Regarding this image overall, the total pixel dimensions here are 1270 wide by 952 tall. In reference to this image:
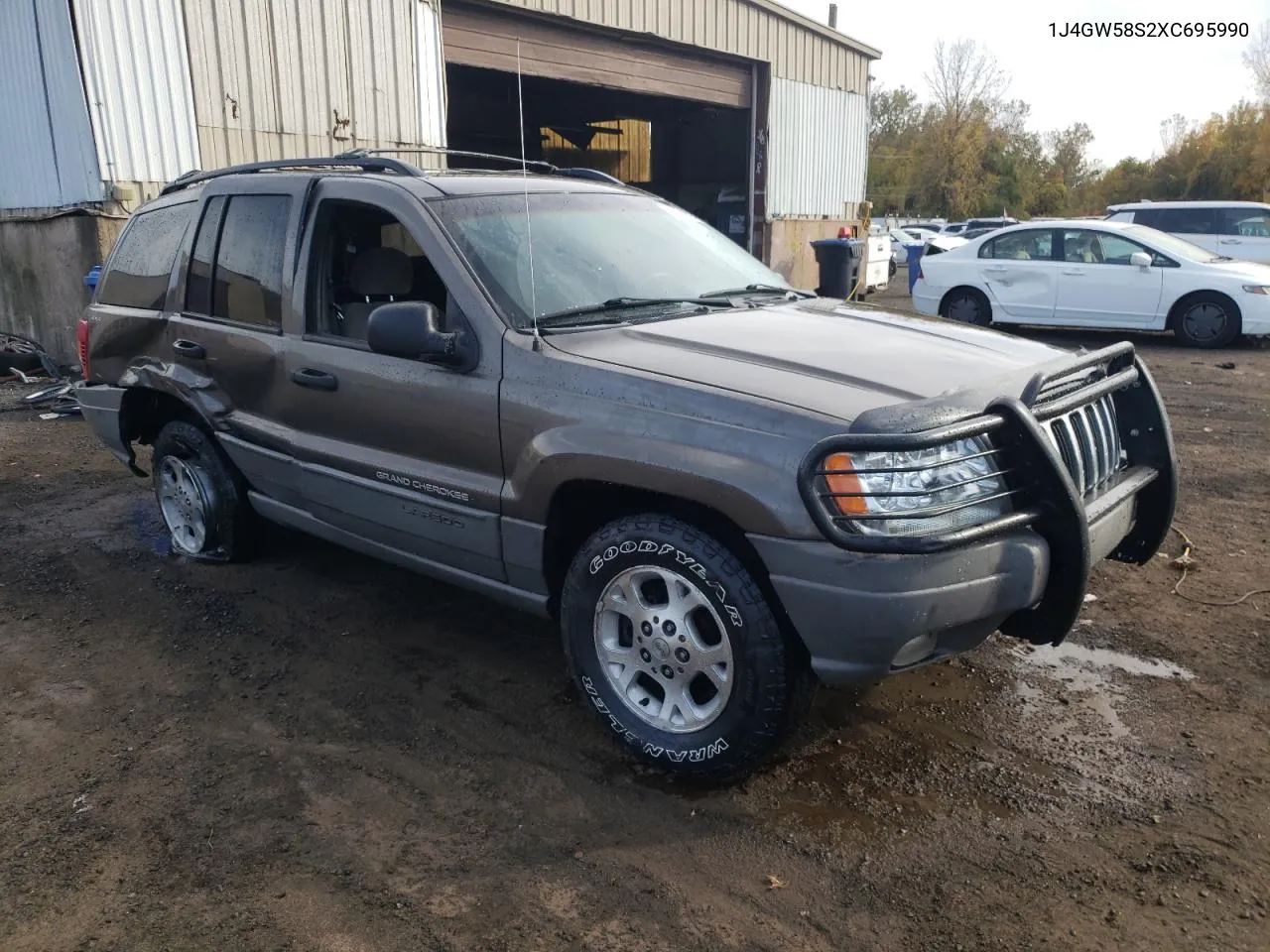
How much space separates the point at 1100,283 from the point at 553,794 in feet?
38.0

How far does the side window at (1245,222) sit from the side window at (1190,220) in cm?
14

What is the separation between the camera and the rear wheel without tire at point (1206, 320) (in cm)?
1179

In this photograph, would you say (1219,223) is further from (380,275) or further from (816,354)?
(380,275)

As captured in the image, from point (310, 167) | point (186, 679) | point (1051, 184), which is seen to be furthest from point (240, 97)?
point (1051, 184)

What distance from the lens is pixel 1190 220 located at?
16438 mm

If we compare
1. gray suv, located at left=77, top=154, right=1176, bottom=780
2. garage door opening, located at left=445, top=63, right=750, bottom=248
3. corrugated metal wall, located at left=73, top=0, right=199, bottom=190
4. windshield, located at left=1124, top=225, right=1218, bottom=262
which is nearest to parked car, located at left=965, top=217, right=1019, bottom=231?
garage door opening, located at left=445, top=63, right=750, bottom=248

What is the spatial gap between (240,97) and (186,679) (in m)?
7.57

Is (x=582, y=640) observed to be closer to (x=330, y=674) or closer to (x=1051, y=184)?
(x=330, y=674)

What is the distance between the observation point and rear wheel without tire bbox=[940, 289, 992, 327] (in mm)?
13281

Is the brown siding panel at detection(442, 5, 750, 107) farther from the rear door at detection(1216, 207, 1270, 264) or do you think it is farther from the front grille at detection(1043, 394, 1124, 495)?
the front grille at detection(1043, 394, 1124, 495)

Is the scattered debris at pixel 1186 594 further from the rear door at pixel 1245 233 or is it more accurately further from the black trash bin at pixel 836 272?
the rear door at pixel 1245 233

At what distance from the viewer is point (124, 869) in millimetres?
2779

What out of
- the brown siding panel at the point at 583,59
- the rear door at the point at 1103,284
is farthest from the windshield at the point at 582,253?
the rear door at the point at 1103,284

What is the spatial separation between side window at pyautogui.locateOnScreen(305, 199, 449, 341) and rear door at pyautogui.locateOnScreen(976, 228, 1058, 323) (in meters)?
10.7
